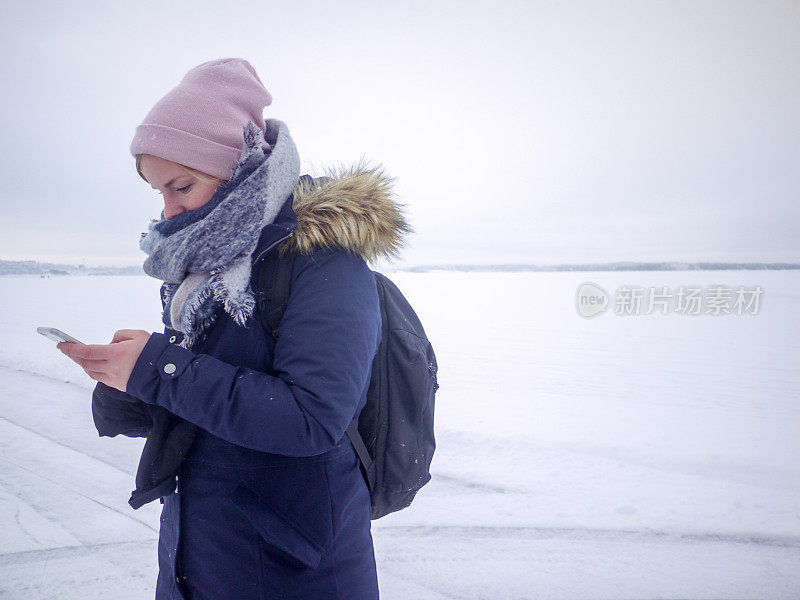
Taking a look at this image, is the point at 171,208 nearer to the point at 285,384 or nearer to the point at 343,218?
the point at 343,218

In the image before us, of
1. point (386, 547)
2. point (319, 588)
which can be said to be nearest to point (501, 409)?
point (386, 547)

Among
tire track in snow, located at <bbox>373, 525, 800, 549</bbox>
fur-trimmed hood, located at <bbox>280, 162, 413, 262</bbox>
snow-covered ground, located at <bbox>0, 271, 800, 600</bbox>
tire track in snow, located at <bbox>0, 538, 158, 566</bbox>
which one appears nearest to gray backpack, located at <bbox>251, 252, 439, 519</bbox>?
fur-trimmed hood, located at <bbox>280, 162, 413, 262</bbox>

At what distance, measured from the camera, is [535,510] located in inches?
115

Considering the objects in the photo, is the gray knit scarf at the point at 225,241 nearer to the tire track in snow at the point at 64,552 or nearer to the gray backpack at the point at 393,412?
the gray backpack at the point at 393,412

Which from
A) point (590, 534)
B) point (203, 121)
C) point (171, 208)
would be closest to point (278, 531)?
point (171, 208)

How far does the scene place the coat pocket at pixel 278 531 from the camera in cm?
101

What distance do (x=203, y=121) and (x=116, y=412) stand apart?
0.73 meters

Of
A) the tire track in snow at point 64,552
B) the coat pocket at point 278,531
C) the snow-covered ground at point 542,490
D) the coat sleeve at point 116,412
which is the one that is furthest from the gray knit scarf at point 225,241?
the tire track in snow at point 64,552

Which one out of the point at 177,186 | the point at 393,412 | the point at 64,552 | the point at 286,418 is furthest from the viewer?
the point at 64,552

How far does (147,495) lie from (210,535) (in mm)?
173

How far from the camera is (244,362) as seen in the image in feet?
3.34

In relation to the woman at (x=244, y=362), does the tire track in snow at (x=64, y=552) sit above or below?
below

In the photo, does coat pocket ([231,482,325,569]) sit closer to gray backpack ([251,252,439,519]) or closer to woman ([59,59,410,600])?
woman ([59,59,410,600])

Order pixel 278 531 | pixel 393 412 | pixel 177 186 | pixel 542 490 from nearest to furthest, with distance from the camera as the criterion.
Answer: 1. pixel 278 531
2. pixel 177 186
3. pixel 393 412
4. pixel 542 490
